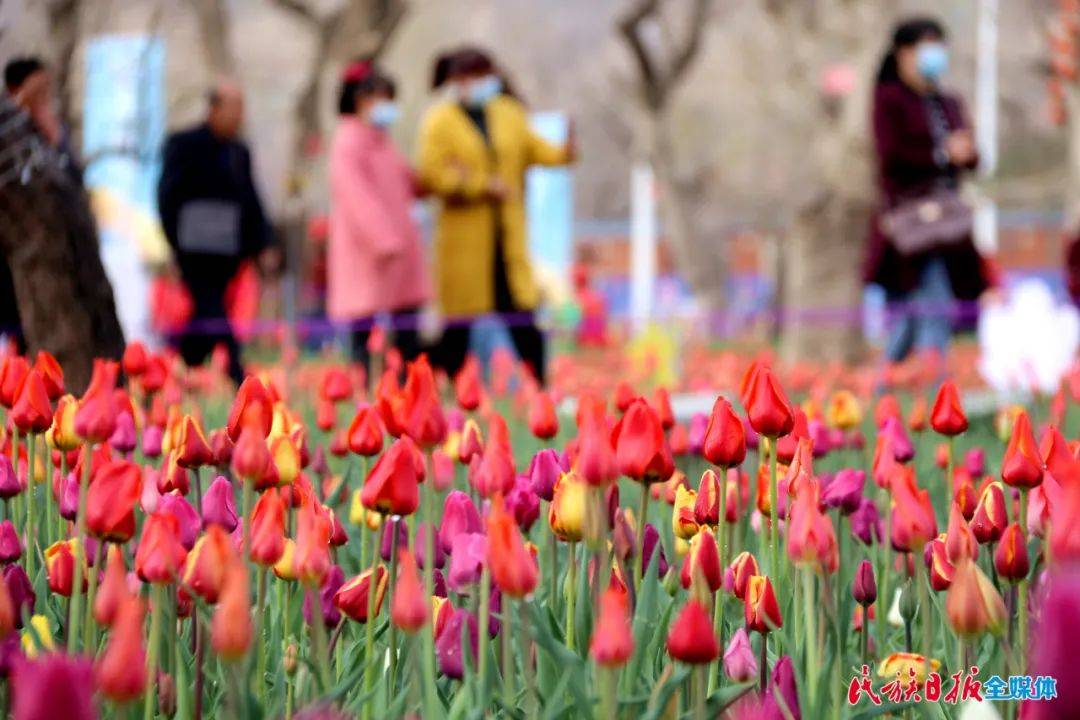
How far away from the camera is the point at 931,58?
775 cm

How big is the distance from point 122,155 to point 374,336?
1284 mm

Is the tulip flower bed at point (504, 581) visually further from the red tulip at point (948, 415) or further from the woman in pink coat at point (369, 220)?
the woman in pink coat at point (369, 220)

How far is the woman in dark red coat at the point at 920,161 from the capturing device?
7762 mm

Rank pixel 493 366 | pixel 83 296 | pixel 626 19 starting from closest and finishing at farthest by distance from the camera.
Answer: pixel 83 296 < pixel 493 366 < pixel 626 19

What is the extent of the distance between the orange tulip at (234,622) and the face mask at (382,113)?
672 cm

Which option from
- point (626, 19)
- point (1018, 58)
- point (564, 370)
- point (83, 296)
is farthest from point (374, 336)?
point (1018, 58)

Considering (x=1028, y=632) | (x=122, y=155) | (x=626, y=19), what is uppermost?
(x=626, y=19)

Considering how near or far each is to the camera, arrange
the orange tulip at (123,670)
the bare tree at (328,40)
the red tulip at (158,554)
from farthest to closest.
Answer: the bare tree at (328,40), the red tulip at (158,554), the orange tulip at (123,670)

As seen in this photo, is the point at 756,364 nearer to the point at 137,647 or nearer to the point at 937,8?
the point at 137,647

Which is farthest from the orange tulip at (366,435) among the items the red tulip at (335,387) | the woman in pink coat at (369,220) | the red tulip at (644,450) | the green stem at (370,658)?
the woman in pink coat at (369,220)

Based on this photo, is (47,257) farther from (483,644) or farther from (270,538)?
(483,644)

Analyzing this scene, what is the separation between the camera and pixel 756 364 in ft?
6.28

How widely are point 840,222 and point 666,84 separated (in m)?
6.67

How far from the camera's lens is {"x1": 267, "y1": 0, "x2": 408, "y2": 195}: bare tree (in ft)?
53.3
